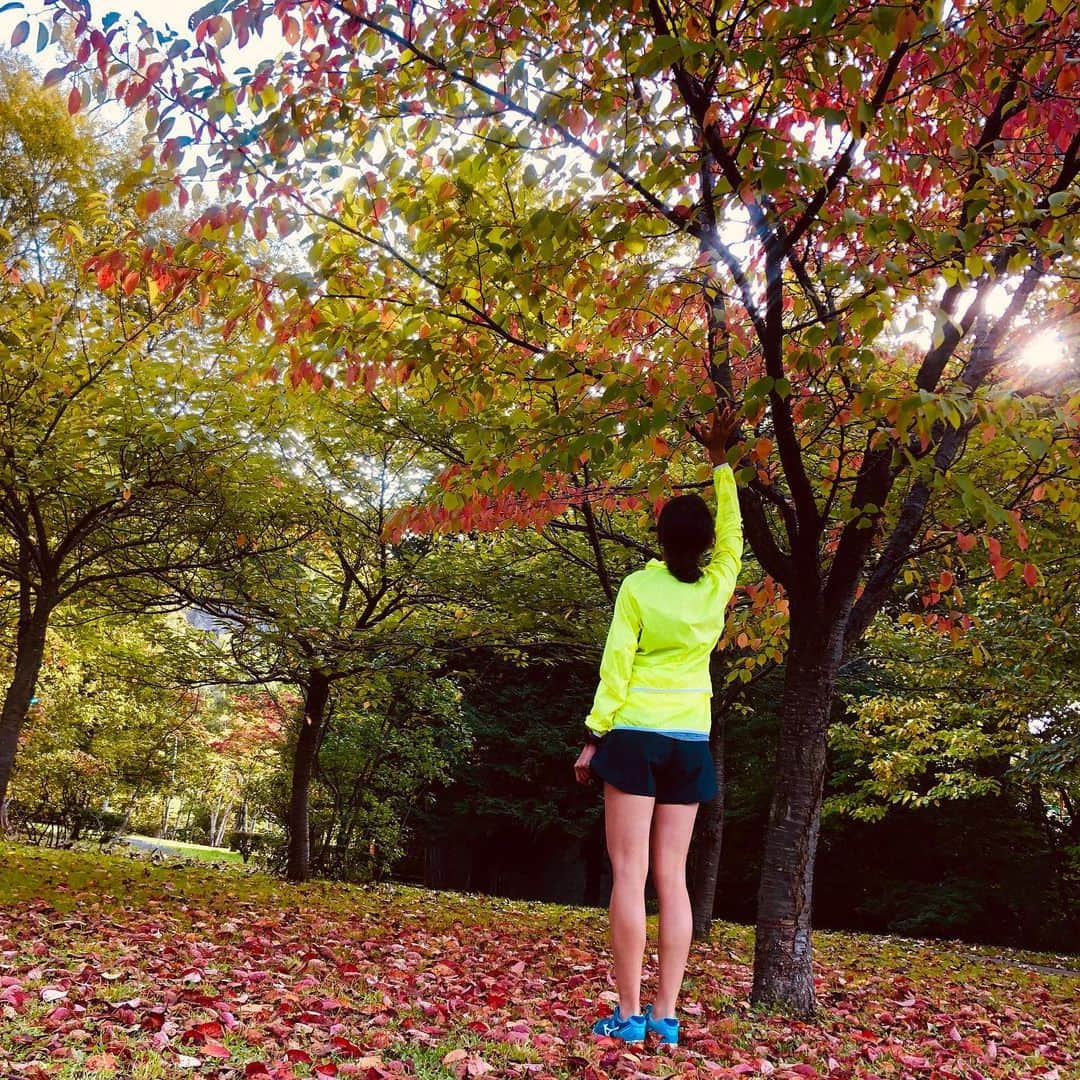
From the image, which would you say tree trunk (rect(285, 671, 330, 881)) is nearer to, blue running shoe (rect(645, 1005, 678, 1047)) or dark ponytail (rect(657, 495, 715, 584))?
blue running shoe (rect(645, 1005, 678, 1047))

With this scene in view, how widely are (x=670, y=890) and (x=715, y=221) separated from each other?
321 centimetres

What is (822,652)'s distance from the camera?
5395 millimetres

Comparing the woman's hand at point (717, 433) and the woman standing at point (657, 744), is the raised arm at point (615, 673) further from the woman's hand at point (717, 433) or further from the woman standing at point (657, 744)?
the woman's hand at point (717, 433)

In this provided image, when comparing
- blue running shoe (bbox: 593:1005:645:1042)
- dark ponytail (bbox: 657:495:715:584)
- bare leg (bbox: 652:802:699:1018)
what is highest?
dark ponytail (bbox: 657:495:715:584)

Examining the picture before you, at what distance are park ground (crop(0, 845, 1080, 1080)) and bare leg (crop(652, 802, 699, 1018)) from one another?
0.25 metres

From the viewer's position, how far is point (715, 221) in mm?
4527

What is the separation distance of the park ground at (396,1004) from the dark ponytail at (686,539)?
73.8 inches

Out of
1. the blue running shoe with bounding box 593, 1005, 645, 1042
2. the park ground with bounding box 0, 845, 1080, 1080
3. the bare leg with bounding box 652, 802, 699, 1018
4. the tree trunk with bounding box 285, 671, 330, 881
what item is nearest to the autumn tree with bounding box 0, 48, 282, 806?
the tree trunk with bounding box 285, 671, 330, 881

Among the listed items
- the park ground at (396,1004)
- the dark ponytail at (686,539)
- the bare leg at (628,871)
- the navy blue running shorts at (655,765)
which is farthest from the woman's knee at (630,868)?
the dark ponytail at (686,539)

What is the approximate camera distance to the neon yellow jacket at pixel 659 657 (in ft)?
11.7

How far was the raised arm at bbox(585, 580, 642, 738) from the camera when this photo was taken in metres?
3.53

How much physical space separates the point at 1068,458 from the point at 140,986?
5.22 m

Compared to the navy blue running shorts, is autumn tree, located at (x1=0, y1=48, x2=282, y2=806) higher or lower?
higher

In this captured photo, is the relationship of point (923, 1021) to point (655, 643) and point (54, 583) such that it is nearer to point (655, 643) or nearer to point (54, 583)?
point (655, 643)
